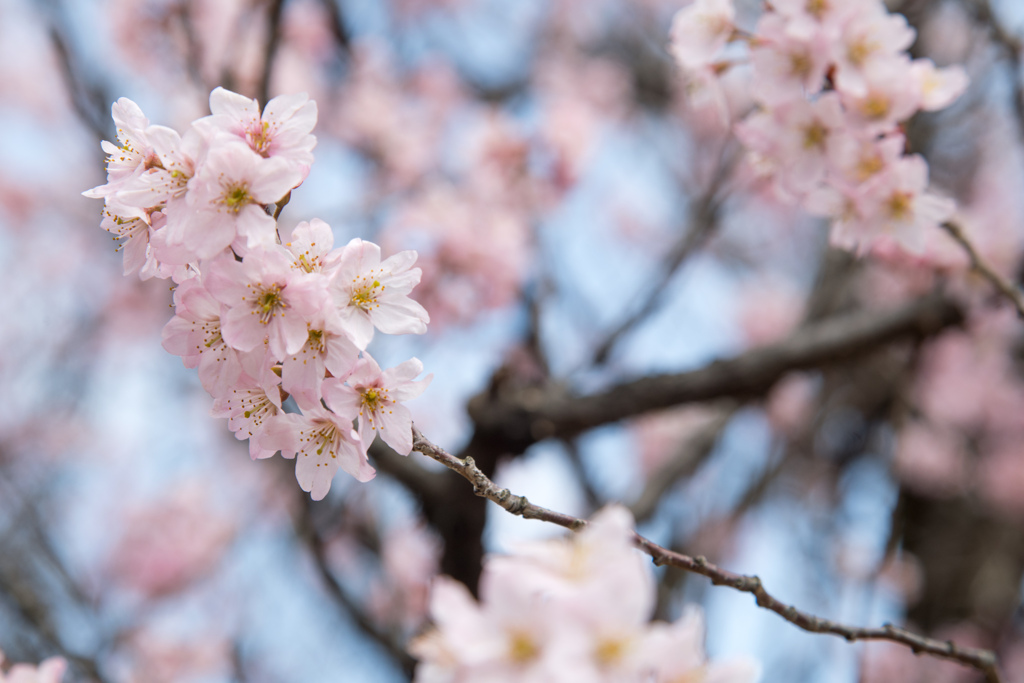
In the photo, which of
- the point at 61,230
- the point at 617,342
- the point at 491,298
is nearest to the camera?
the point at 491,298

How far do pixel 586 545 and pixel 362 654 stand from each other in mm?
3068

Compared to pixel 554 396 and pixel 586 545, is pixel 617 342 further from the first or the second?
pixel 586 545

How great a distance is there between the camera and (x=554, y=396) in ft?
7.80

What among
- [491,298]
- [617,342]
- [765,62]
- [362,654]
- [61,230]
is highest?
[61,230]

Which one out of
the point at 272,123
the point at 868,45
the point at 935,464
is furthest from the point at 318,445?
the point at 935,464

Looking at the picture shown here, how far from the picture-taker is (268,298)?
2.80 ft

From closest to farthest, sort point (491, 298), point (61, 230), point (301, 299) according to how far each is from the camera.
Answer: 1. point (301, 299)
2. point (491, 298)
3. point (61, 230)

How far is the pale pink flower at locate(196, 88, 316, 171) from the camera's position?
→ 36.5 inches

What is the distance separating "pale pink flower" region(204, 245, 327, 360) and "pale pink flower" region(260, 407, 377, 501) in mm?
120

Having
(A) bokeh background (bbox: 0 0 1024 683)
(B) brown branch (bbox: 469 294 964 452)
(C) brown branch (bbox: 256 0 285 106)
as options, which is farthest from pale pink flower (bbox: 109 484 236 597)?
(C) brown branch (bbox: 256 0 285 106)

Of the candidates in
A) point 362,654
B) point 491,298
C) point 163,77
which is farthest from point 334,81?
point 362,654

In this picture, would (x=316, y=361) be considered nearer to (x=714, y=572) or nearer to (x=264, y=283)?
(x=264, y=283)

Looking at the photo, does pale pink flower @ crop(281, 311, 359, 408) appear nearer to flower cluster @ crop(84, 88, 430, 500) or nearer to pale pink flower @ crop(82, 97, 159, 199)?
→ flower cluster @ crop(84, 88, 430, 500)

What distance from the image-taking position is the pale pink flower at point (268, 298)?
842 millimetres
